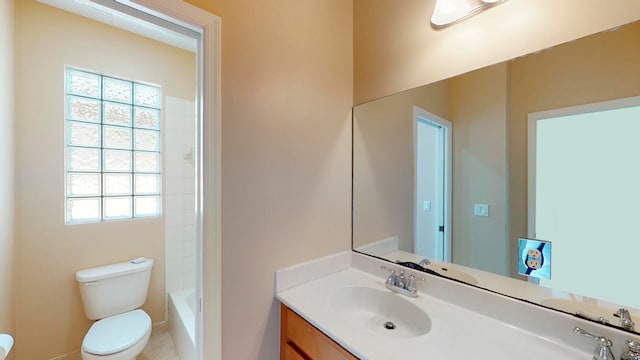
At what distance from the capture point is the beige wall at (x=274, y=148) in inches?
39.6

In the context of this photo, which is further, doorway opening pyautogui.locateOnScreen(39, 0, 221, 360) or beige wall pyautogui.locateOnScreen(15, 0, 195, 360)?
beige wall pyautogui.locateOnScreen(15, 0, 195, 360)

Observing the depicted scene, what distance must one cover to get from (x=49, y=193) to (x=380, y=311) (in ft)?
7.68

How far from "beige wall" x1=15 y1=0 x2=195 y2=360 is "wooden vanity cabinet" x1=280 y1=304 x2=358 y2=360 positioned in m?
1.70

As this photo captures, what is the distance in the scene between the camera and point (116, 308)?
1834mm

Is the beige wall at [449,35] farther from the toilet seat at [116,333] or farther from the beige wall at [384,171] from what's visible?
the toilet seat at [116,333]

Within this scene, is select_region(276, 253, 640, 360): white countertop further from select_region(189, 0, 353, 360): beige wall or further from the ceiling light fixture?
the ceiling light fixture

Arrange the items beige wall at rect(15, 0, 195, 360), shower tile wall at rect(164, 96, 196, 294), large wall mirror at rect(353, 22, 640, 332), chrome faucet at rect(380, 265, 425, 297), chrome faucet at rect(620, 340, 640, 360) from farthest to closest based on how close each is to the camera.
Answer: shower tile wall at rect(164, 96, 196, 294), beige wall at rect(15, 0, 195, 360), chrome faucet at rect(380, 265, 425, 297), large wall mirror at rect(353, 22, 640, 332), chrome faucet at rect(620, 340, 640, 360)

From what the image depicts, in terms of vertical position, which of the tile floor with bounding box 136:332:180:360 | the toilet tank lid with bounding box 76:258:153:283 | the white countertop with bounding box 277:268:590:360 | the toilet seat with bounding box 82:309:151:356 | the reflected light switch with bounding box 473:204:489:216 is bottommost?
the tile floor with bounding box 136:332:180:360

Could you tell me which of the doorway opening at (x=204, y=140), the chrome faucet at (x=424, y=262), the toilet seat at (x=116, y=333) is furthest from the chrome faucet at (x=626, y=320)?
the toilet seat at (x=116, y=333)

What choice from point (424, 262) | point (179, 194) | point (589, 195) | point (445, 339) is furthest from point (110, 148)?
point (589, 195)

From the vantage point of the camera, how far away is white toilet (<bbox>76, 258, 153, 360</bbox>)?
1.48 metres

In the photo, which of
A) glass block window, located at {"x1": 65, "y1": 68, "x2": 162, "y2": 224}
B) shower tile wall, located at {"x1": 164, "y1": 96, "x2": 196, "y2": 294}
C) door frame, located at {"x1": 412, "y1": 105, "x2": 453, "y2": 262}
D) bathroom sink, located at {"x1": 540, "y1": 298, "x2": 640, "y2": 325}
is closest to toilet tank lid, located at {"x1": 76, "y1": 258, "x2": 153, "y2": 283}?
shower tile wall, located at {"x1": 164, "y1": 96, "x2": 196, "y2": 294}

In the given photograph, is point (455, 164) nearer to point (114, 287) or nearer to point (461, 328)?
point (461, 328)

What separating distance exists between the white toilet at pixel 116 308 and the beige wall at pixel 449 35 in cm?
214
